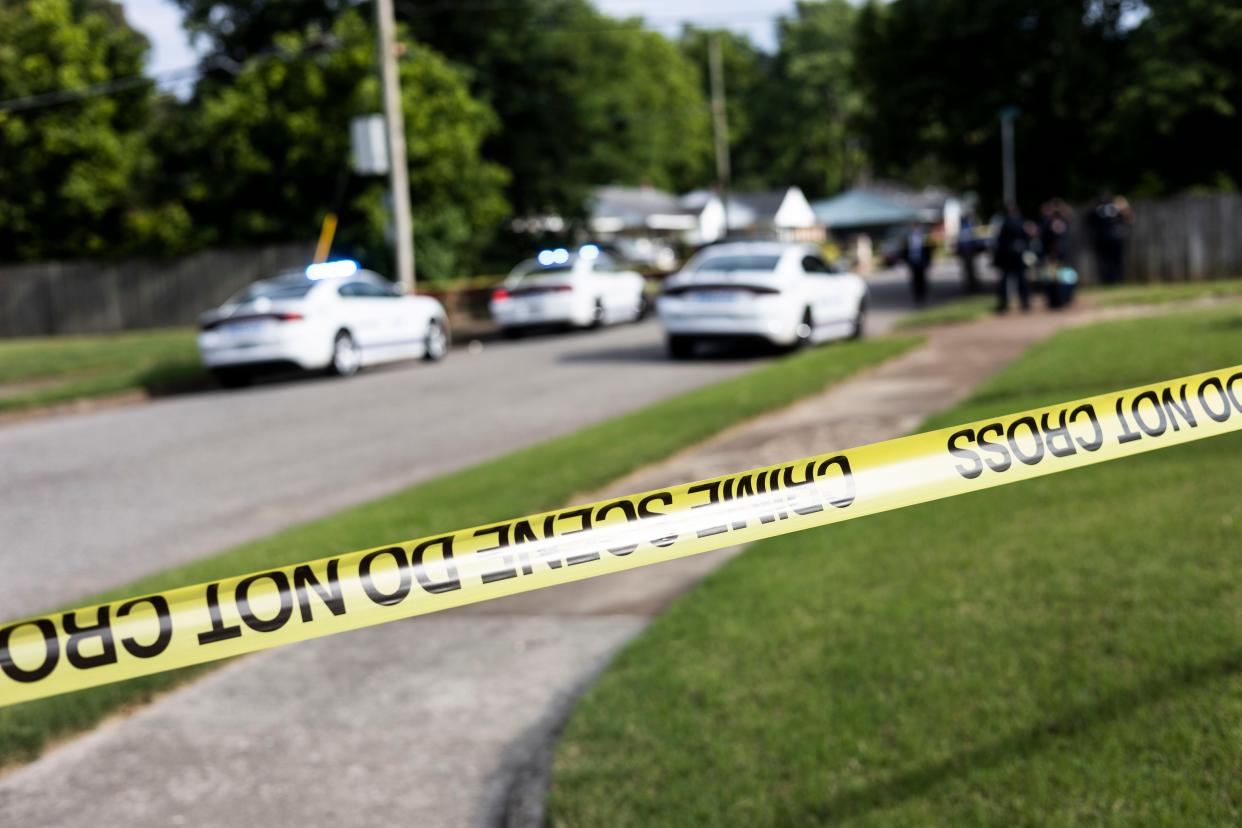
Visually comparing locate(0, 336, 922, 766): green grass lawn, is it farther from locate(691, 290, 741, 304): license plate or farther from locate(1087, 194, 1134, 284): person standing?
locate(1087, 194, 1134, 284): person standing

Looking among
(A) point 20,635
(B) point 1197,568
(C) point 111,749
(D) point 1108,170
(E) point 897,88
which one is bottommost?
(C) point 111,749

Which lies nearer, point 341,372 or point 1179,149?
point 341,372

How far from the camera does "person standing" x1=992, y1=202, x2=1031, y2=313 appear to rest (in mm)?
21500

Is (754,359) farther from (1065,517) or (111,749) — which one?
(111,749)

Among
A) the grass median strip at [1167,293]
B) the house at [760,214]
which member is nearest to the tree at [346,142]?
the grass median strip at [1167,293]

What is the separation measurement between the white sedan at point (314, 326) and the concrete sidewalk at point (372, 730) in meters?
11.2

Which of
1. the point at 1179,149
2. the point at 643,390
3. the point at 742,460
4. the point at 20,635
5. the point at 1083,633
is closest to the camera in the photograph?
the point at 20,635

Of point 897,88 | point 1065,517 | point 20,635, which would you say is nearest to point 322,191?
point 897,88

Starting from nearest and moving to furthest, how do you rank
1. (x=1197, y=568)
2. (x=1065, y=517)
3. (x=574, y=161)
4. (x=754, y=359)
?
1. (x=1197, y=568)
2. (x=1065, y=517)
3. (x=754, y=359)
4. (x=574, y=161)

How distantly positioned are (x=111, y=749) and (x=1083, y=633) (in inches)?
141

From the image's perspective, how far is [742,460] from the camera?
10.3 meters

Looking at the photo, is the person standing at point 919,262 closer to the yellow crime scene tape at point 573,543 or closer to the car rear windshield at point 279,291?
the car rear windshield at point 279,291

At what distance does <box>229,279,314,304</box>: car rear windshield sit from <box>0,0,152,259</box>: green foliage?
18.6 metres

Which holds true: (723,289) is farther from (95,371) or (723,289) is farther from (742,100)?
(742,100)
